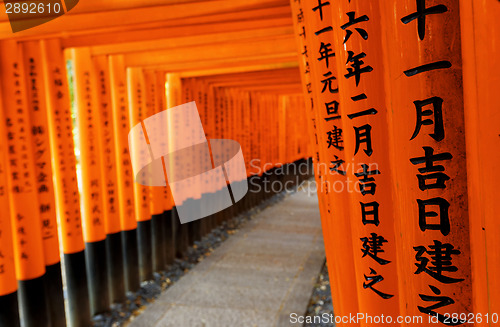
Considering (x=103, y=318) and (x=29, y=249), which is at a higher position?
(x=29, y=249)

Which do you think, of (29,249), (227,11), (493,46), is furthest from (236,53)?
(493,46)

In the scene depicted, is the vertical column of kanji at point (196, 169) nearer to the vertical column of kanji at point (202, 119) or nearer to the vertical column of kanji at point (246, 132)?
the vertical column of kanji at point (202, 119)

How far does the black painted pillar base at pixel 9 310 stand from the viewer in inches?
147

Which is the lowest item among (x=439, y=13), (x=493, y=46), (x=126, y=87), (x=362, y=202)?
(x=362, y=202)

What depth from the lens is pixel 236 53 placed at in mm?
5523

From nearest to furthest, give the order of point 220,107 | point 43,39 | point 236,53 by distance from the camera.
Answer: point 43,39
point 236,53
point 220,107

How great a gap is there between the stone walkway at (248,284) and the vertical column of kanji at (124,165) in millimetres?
821

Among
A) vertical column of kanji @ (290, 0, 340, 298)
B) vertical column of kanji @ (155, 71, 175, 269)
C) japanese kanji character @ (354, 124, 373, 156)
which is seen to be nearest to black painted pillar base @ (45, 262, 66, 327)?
vertical column of kanji @ (155, 71, 175, 269)

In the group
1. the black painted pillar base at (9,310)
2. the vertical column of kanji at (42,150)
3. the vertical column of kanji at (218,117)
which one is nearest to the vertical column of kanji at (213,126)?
the vertical column of kanji at (218,117)

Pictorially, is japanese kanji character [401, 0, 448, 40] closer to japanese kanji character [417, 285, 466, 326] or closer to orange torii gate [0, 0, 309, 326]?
japanese kanji character [417, 285, 466, 326]

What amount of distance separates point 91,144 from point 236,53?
2.32 meters

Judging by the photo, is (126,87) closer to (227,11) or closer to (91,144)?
(91,144)

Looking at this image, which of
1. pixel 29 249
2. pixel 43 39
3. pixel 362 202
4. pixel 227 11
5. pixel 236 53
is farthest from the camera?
pixel 236 53

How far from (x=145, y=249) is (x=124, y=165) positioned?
159cm
